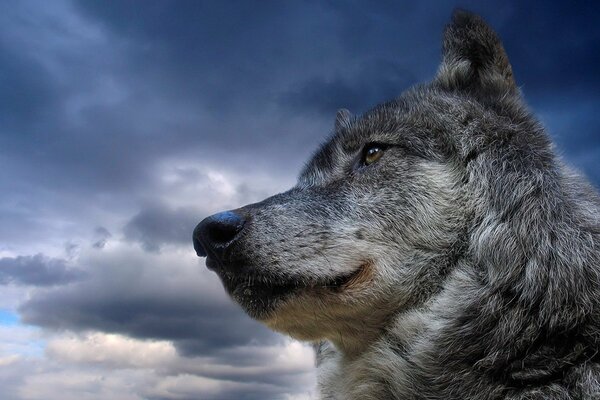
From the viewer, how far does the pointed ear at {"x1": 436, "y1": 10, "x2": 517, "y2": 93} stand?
526 cm

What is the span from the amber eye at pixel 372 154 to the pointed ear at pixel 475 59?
3.19 feet

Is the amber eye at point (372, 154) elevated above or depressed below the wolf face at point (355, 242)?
above

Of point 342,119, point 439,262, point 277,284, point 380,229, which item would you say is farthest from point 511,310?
point 342,119

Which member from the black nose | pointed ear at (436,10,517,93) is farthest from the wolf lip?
pointed ear at (436,10,517,93)

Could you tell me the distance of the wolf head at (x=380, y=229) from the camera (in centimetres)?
420

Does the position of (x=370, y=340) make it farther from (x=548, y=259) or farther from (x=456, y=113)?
(x=456, y=113)

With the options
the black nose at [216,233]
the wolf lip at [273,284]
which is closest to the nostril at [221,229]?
the black nose at [216,233]

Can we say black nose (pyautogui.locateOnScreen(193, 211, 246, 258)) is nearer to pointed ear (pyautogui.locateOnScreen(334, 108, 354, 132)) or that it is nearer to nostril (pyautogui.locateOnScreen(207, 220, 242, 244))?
nostril (pyautogui.locateOnScreen(207, 220, 242, 244))

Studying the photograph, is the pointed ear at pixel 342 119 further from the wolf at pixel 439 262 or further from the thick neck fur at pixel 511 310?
the thick neck fur at pixel 511 310

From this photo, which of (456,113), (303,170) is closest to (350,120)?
(303,170)

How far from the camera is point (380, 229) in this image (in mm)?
4371

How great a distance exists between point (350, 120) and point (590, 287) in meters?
2.52

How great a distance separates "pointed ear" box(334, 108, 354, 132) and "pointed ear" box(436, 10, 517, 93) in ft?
2.76

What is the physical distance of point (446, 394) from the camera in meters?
3.81
